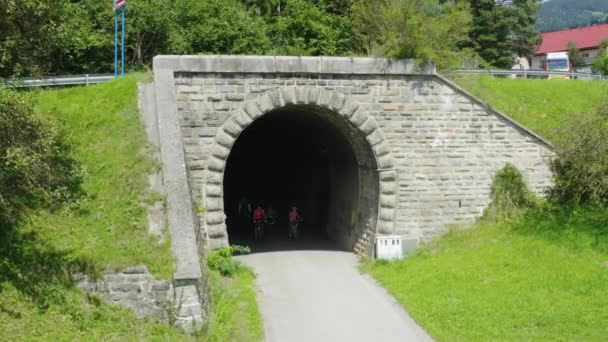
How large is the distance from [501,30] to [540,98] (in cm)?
2174

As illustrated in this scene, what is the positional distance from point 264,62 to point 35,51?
5.55 meters

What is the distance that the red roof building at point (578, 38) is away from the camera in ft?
229

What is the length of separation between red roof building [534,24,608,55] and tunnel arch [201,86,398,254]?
56.3 metres

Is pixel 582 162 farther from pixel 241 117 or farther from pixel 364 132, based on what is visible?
pixel 241 117

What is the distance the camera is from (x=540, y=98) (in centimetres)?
2188

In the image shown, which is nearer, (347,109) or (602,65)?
(347,109)

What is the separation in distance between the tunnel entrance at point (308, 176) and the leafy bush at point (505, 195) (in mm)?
3294

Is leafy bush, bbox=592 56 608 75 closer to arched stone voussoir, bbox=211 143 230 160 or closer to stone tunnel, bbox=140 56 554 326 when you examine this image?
stone tunnel, bbox=140 56 554 326

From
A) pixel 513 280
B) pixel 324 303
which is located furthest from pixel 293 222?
pixel 513 280

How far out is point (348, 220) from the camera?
1934 centimetres

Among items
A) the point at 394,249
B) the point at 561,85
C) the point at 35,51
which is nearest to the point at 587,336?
the point at 394,249

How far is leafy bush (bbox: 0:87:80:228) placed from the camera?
1044 cm

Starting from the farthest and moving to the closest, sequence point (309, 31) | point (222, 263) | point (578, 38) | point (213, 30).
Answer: point (578, 38) → point (309, 31) → point (213, 30) → point (222, 263)

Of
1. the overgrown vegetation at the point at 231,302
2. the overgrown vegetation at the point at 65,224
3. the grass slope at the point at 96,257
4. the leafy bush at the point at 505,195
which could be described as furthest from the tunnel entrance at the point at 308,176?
the overgrown vegetation at the point at 65,224
